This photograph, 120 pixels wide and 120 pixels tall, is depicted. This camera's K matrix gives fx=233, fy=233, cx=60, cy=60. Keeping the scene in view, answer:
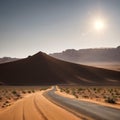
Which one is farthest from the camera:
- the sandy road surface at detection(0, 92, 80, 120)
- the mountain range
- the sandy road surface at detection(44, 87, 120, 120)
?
the mountain range

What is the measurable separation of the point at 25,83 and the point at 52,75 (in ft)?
55.7

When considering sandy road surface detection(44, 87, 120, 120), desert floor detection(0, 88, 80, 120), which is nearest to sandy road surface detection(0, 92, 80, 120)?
desert floor detection(0, 88, 80, 120)

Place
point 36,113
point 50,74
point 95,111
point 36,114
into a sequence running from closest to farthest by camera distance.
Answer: point 36,114
point 95,111
point 36,113
point 50,74

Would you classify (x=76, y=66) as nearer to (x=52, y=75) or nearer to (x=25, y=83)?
(x=52, y=75)

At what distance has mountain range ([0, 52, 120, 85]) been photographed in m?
114

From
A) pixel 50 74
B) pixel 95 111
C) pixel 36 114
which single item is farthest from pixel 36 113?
pixel 50 74

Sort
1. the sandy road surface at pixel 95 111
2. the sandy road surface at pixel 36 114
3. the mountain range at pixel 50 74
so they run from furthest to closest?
the mountain range at pixel 50 74, the sandy road surface at pixel 36 114, the sandy road surface at pixel 95 111

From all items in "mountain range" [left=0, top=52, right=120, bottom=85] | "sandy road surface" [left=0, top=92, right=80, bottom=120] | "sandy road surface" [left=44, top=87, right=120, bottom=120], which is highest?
"mountain range" [left=0, top=52, right=120, bottom=85]

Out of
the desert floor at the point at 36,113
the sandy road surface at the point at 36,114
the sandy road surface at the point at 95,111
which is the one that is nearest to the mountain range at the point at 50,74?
the sandy road surface at the point at 95,111

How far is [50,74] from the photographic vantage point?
124 metres

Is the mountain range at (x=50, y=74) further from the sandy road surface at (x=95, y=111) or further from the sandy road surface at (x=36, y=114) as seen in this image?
the sandy road surface at (x=36, y=114)

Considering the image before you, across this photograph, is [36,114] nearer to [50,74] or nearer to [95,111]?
[95,111]

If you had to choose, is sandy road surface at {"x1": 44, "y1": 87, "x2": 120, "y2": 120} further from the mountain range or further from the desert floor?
the mountain range

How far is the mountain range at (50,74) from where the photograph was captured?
114375mm
